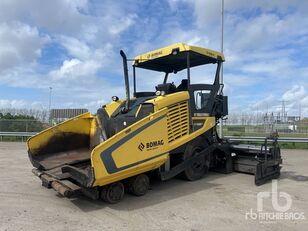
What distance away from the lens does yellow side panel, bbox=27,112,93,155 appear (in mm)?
7250

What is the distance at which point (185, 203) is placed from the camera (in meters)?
6.07

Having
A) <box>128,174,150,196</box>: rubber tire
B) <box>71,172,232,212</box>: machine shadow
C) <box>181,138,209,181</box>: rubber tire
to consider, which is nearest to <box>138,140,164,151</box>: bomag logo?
<box>128,174,150,196</box>: rubber tire

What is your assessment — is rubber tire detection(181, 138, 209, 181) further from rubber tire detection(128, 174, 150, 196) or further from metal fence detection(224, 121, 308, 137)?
metal fence detection(224, 121, 308, 137)

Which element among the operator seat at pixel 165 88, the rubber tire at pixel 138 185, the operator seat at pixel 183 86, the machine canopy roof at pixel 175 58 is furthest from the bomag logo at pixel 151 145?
the machine canopy roof at pixel 175 58

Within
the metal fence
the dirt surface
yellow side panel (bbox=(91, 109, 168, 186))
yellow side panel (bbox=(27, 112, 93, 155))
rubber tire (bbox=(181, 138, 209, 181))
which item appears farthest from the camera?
the metal fence

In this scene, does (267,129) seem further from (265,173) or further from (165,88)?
(165,88)

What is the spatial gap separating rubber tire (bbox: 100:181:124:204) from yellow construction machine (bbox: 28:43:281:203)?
0.02 m

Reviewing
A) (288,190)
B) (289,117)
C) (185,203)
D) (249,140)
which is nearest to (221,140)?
(288,190)

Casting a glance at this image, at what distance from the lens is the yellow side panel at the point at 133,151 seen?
5.46 m

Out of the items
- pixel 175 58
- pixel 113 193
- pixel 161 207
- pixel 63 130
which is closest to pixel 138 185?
pixel 113 193

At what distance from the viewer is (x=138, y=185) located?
639 cm

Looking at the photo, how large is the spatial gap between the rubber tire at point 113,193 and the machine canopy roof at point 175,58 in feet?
10.7

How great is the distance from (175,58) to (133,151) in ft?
10.9

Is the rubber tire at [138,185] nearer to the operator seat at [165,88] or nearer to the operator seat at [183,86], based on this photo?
the operator seat at [165,88]
